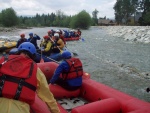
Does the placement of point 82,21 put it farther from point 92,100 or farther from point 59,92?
point 92,100

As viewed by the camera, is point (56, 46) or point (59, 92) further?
point (56, 46)

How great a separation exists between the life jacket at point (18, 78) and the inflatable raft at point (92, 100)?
446 millimetres

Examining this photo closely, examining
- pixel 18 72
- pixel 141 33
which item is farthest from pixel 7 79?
pixel 141 33

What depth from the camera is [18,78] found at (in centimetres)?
176

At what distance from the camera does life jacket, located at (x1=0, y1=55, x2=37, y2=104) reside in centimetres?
174

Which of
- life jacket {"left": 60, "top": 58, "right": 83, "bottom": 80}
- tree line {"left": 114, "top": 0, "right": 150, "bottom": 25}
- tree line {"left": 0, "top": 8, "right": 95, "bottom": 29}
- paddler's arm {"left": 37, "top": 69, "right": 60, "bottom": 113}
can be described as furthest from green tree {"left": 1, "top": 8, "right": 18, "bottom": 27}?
paddler's arm {"left": 37, "top": 69, "right": 60, "bottom": 113}

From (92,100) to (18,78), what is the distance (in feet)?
8.21

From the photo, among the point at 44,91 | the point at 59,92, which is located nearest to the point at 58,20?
the point at 59,92

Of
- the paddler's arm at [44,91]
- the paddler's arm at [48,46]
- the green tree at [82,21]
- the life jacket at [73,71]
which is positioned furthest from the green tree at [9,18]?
the paddler's arm at [44,91]

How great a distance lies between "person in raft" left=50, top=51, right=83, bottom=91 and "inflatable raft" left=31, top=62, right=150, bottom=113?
120 millimetres

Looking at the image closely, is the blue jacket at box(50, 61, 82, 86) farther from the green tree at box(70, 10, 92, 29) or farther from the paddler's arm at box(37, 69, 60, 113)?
the green tree at box(70, 10, 92, 29)

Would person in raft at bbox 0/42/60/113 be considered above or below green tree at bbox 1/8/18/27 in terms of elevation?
below

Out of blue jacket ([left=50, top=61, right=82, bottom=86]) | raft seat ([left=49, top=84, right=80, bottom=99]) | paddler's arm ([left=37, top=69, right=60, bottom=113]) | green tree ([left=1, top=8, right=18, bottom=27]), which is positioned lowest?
raft seat ([left=49, top=84, right=80, bottom=99])

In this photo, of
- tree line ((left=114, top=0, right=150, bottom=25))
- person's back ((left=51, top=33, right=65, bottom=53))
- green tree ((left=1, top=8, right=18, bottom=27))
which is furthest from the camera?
green tree ((left=1, top=8, right=18, bottom=27))
